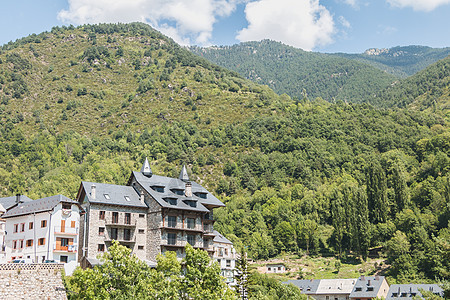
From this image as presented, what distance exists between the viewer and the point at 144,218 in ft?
253

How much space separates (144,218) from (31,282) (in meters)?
27.6

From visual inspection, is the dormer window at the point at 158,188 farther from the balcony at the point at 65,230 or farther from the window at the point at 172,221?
the balcony at the point at 65,230

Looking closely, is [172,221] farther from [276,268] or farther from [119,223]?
[276,268]

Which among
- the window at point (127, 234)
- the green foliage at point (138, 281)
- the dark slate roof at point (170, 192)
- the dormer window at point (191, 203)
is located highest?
the dark slate roof at point (170, 192)

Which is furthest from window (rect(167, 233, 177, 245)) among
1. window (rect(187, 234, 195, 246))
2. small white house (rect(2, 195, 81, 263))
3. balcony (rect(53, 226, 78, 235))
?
balcony (rect(53, 226, 78, 235))

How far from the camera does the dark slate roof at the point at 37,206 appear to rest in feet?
227

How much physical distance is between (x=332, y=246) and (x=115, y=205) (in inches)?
3607

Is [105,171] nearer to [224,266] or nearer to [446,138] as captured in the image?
[224,266]

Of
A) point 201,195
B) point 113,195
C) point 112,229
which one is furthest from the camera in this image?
point 201,195

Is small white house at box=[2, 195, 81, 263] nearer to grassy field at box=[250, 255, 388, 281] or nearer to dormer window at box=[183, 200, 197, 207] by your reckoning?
dormer window at box=[183, 200, 197, 207]

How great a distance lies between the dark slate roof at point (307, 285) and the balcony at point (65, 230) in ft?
207

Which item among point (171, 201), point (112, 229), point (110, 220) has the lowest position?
point (112, 229)

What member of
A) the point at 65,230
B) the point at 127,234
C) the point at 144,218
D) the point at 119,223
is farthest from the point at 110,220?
the point at 65,230

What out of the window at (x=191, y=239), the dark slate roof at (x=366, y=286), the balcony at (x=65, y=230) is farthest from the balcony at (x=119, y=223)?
the dark slate roof at (x=366, y=286)
